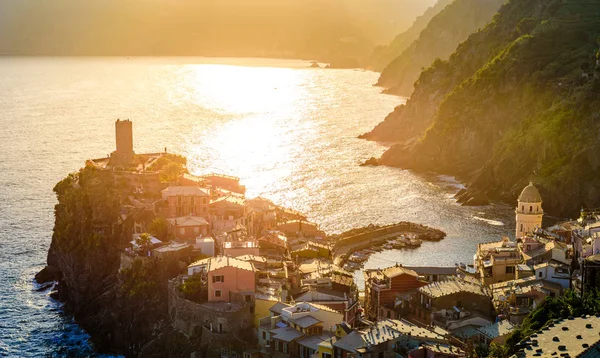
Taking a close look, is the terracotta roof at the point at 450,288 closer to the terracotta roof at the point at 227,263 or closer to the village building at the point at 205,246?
the terracotta roof at the point at 227,263

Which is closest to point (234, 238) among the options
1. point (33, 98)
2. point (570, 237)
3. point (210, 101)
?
point (570, 237)

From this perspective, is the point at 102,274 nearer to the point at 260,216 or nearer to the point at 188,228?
the point at 188,228

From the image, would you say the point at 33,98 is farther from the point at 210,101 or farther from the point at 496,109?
the point at 496,109

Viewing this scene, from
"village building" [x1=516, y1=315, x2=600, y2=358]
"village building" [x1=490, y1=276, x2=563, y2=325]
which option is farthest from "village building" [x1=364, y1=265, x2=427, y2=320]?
"village building" [x1=516, y1=315, x2=600, y2=358]

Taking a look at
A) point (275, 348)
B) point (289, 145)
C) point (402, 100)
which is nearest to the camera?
point (275, 348)

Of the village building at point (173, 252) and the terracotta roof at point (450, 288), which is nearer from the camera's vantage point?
the terracotta roof at point (450, 288)

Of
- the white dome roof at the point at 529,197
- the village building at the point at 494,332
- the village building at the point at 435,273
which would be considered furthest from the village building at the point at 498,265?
the white dome roof at the point at 529,197
